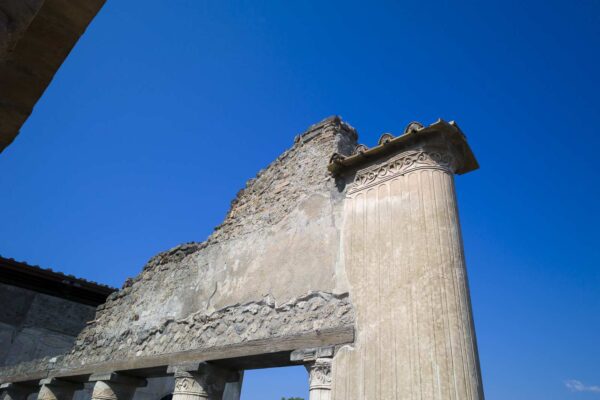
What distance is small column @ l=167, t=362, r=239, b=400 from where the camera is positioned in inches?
187

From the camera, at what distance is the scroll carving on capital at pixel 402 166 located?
13.0 feet

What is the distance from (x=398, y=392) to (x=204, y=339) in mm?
2788

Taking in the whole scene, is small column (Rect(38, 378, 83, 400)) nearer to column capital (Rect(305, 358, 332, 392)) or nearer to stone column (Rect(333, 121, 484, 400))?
column capital (Rect(305, 358, 332, 392))

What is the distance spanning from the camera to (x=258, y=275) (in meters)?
4.90

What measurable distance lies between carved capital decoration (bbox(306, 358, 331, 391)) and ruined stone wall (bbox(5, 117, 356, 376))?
323 mm

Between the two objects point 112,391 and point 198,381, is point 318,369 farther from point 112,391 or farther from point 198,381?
point 112,391

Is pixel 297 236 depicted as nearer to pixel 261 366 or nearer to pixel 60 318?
pixel 261 366

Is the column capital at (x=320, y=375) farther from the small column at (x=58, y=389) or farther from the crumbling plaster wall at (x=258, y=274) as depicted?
the small column at (x=58, y=389)

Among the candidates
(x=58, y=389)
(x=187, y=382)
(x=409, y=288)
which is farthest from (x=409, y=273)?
(x=58, y=389)

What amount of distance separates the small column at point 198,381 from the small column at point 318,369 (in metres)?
1.50

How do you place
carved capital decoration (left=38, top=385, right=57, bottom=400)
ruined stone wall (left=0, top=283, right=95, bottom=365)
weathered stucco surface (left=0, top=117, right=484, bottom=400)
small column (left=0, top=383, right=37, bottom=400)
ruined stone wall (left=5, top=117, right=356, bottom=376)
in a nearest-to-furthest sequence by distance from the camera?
weathered stucco surface (left=0, top=117, right=484, bottom=400), ruined stone wall (left=5, top=117, right=356, bottom=376), carved capital decoration (left=38, top=385, right=57, bottom=400), small column (left=0, top=383, right=37, bottom=400), ruined stone wall (left=0, top=283, right=95, bottom=365)

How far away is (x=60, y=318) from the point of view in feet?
34.7

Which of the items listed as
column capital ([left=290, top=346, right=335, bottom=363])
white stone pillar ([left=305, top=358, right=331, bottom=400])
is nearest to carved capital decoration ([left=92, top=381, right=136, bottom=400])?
column capital ([left=290, top=346, right=335, bottom=363])

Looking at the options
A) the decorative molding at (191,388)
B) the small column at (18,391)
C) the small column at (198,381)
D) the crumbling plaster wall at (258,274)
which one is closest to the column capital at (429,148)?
the crumbling plaster wall at (258,274)
